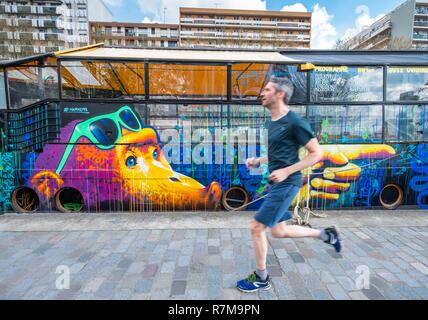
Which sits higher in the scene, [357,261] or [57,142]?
[57,142]

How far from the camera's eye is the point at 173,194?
4.78 meters

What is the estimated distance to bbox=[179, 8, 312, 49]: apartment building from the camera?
6275cm

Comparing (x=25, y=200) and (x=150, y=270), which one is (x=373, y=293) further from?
(x=25, y=200)

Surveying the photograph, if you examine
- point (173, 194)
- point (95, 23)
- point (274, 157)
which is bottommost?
point (173, 194)

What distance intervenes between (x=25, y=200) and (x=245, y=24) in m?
72.7

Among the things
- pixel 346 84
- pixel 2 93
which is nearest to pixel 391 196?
pixel 346 84

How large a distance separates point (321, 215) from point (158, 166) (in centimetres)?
325

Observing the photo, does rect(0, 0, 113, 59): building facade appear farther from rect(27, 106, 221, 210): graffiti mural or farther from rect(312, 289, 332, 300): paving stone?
rect(312, 289, 332, 300): paving stone

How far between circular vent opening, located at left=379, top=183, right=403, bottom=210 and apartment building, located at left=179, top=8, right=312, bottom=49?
61098 mm

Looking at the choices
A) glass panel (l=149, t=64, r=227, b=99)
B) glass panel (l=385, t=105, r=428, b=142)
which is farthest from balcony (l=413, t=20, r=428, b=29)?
glass panel (l=149, t=64, r=227, b=99)

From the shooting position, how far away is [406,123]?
15.5 ft
